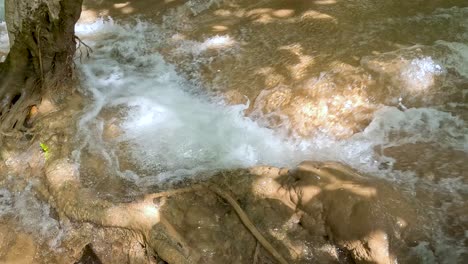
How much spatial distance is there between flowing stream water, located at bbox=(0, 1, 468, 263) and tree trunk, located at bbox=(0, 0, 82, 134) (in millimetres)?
450

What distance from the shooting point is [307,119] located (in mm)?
4055

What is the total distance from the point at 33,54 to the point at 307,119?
8.70 feet

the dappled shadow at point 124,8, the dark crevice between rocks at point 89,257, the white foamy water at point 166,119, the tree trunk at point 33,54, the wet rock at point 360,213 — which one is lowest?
the dark crevice between rocks at point 89,257

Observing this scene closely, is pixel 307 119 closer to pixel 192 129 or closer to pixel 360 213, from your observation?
pixel 192 129

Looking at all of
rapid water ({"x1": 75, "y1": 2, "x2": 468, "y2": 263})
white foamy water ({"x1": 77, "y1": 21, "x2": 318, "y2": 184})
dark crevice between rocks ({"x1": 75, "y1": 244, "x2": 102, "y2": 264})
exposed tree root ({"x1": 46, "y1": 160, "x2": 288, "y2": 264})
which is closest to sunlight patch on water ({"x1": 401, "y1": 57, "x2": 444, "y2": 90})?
rapid water ({"x1": 75, "y1": 2, "x2": 468, "y2": 263})

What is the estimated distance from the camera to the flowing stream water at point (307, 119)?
3439 mm

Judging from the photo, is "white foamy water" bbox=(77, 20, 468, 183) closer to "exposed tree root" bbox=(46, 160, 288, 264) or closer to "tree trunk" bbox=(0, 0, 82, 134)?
"exposed tree root" bbox=(46, 160, 288, 264)

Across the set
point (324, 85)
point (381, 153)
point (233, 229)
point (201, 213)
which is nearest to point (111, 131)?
point (201, 213)

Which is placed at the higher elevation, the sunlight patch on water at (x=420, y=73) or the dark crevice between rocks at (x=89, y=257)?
the sunlight patch on water at (x=420, y=73)

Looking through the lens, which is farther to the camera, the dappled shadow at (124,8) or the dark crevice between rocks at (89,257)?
the dappled shadow at (124,8)

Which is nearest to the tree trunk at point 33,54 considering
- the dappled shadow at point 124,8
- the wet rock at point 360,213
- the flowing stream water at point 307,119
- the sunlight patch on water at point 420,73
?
the flowing stream water at point 307,119

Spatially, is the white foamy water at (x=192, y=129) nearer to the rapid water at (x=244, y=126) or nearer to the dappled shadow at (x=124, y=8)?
the rapid water at (x=244, y=126)

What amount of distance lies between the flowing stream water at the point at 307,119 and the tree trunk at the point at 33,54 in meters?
0.45

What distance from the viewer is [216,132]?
418 cm
